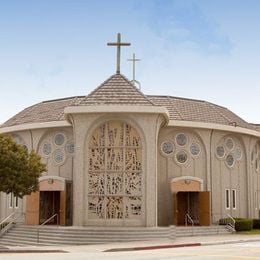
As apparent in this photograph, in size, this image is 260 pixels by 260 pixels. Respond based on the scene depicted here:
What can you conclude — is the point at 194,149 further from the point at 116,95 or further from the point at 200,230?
the point at 116,95

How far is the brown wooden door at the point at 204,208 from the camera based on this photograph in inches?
1453

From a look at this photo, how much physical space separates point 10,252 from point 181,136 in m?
18.2

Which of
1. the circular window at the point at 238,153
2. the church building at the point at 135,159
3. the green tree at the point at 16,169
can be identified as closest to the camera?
the green tree at the point at 16,169

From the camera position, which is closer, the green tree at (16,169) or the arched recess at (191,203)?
the green tree at (16,169)

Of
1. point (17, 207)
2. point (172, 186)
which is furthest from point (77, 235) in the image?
point (17, 207)

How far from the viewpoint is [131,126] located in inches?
1288

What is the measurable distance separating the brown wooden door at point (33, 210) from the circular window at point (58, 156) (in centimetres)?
351

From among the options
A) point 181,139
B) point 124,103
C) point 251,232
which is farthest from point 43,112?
point 251,232

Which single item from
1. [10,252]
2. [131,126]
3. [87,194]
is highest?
[131,126]

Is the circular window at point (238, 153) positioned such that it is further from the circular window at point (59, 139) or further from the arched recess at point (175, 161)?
the circular window at point (59, 139)

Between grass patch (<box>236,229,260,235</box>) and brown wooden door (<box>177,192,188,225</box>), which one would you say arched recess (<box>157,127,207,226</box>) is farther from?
grass patch (<box>236,229,260,235</box>)

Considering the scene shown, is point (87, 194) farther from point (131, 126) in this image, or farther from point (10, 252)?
point (10, 252)

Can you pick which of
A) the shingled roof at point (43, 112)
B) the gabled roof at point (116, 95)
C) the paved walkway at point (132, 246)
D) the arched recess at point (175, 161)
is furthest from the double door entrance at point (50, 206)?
the paved walkway at point (132, 246)

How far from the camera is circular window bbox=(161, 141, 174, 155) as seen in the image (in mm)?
38781
